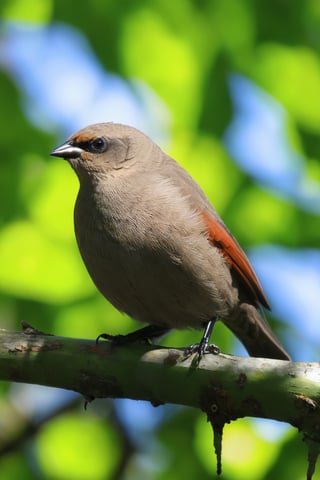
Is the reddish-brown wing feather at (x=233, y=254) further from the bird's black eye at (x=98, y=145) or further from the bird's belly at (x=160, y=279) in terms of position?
the bird's black eye at (x=98, y=145)

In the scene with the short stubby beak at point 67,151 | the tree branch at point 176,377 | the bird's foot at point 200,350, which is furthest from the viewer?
the short stubby beak at point 67,151

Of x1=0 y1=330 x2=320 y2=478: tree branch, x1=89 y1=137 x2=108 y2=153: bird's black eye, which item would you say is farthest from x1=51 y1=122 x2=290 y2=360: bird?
x1=0 y1=330 x2=320 y2=478: tree branch

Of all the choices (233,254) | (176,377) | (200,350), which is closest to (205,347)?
(200,350)

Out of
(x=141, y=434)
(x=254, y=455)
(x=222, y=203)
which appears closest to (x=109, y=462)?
(x=141, y=434)

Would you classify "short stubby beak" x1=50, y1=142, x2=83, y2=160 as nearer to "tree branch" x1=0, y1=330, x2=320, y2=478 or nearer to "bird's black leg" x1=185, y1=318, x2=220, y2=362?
"bird's black leg" x1=185, y1=318, x2=220, y2=362

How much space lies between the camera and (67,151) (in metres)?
5.27

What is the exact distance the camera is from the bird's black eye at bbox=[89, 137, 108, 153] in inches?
214

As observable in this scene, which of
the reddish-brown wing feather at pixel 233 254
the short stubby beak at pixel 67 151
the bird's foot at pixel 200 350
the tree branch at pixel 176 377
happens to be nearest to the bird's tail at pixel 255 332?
the reddish-brown wing feather at pixel 233 254

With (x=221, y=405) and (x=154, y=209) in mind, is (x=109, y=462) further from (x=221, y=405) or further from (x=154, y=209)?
(x=221, y=405)

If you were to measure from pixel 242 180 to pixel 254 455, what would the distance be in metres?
1.75

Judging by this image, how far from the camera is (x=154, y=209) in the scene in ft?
15.6

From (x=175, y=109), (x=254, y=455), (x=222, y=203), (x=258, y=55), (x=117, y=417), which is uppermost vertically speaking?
(x=258, y=55)

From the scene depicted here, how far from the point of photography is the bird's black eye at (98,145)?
5.44 m

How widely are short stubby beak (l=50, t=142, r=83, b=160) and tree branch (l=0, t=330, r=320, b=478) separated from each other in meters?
1.89
